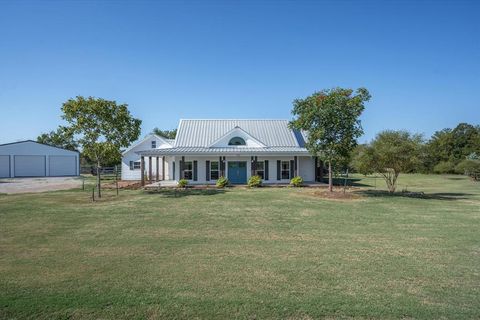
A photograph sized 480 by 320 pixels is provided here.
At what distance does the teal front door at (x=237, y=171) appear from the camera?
29.4 m

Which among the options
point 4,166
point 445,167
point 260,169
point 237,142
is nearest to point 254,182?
point 260,169

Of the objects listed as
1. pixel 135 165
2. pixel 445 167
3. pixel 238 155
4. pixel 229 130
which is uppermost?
pixel 229 130

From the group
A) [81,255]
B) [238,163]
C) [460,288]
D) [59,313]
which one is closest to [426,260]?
[460,288]

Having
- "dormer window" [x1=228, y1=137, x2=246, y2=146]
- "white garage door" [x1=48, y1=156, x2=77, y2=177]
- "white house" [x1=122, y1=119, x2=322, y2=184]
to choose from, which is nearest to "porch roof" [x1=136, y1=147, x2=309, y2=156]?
"white house" [x1=122, y1=119, x2=322, y2=184]

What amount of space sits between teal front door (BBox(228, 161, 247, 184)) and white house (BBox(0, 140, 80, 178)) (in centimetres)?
3000

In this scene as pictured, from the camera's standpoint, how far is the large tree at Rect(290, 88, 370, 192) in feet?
69.4

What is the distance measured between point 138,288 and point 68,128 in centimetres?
1635

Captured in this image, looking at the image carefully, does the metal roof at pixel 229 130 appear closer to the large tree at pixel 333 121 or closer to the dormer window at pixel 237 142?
the dormer window at pixel 237 142

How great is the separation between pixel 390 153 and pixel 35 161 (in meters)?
44.5

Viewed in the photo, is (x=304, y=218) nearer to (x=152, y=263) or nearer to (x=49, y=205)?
(x=152, y=263)

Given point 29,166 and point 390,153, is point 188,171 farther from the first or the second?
point 29,166

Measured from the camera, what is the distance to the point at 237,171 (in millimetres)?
29469

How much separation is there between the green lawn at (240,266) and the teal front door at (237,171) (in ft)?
52.6

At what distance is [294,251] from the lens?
319 inches
